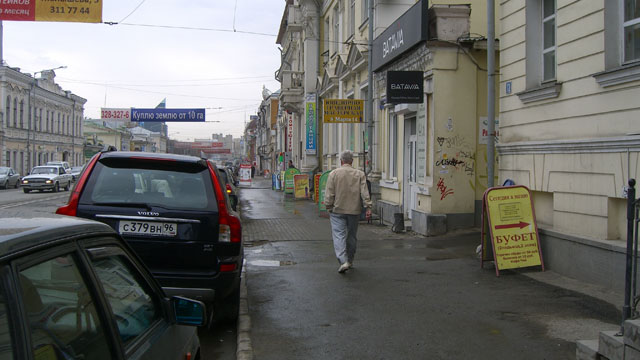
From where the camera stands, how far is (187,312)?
2900 mm

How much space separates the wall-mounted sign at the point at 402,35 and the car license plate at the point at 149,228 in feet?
28.4

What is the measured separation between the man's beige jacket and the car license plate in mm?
3507

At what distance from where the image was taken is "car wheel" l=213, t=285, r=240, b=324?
231 inches

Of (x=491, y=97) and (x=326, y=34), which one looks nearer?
(x=491, y=97)

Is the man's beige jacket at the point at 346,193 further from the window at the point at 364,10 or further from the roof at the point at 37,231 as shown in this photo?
the window at the point at 364,10

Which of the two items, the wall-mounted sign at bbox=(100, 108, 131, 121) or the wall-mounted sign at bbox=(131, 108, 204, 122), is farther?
the wall-mounted sign at bbox=(100, 108, 131, 121)

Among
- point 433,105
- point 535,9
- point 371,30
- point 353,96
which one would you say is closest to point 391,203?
point 433,105

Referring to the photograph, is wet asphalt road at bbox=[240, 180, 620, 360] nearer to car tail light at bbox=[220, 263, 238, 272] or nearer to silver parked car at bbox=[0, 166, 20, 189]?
car tail light at bbox=[220, 263, 238, 272]

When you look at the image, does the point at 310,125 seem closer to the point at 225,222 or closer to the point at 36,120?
the point at 225,222

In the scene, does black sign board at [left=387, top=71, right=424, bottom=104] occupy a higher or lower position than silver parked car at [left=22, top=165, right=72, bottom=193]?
higher

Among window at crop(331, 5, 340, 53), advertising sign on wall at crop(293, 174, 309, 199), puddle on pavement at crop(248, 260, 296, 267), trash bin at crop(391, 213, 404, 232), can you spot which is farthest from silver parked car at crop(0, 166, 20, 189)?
puddle on pavement at crop(248, 260, 296, 267)

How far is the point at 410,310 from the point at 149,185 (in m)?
3.19

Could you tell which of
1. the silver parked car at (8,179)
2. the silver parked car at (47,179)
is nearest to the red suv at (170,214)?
the silver parked car at (47,179)


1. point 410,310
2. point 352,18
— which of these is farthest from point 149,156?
point 352,18
